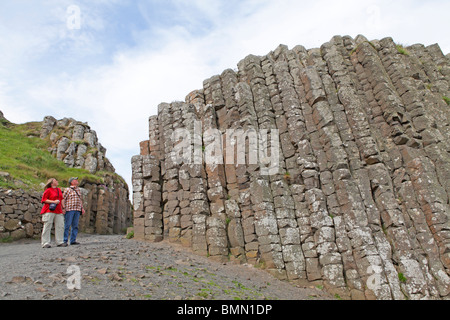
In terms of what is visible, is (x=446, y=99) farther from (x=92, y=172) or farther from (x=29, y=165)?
(x=29, y=165)

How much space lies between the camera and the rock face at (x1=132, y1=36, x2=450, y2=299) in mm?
13875

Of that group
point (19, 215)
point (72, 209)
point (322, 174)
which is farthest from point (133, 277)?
point (19, 215)

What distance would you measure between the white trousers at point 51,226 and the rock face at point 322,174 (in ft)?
13.3

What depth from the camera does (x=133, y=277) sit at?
10.8 m

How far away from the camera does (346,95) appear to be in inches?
723

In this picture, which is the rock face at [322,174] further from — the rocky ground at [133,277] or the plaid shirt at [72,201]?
the plaid shirt at [72,201]

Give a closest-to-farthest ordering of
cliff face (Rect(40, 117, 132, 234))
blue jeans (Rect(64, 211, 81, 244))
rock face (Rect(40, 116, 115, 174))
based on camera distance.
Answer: blue jeans (Rect(64, 211, 81, 244)) → cliff face (Rect(40, 117, 132, 234)) → rock face (Rect(40, 116, 115, 174))

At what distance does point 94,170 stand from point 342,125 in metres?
21.2

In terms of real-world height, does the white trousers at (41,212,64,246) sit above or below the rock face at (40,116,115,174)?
below

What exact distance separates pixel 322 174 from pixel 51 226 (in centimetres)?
1213

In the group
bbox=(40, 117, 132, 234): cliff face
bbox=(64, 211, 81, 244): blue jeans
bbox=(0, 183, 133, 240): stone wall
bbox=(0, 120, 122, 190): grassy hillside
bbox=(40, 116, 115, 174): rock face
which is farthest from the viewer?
bbox=(40, 116, 115, 174): rock face

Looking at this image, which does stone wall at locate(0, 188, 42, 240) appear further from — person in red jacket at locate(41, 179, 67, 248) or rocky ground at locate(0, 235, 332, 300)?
person in red jacket at locate(41, 179, 67, 248)

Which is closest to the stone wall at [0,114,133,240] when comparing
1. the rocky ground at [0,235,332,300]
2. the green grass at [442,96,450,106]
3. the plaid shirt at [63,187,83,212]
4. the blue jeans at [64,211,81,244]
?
the rocky ground at [0,235,332,300]
